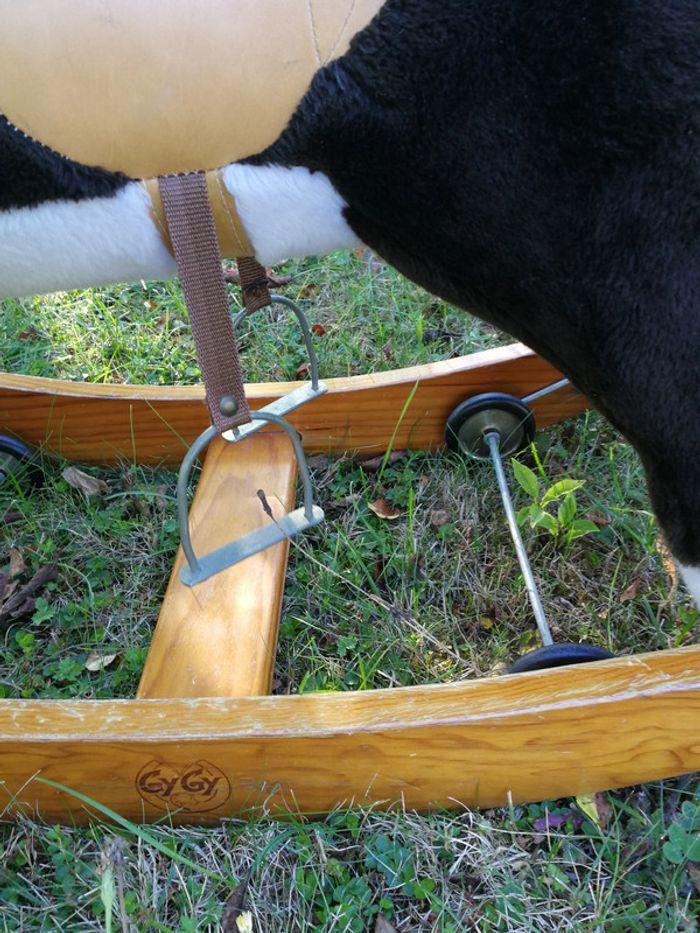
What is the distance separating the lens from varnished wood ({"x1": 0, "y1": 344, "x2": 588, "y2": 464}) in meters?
1.27

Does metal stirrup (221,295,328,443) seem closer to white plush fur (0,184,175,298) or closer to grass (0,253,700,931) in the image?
grass (0,253,700,931)

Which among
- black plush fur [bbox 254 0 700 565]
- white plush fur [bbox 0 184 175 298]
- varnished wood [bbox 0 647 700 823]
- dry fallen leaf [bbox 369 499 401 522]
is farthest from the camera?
dry fallen leaf [bbox 369 499 401 522]

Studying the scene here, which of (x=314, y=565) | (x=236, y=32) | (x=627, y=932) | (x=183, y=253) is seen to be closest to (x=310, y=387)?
(x=314, y=565)

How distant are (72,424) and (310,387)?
0.41 meters

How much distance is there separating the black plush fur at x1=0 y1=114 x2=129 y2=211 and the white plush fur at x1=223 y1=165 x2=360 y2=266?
3.9 inches

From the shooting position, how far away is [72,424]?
1291mm

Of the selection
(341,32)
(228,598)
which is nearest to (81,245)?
(341,32)

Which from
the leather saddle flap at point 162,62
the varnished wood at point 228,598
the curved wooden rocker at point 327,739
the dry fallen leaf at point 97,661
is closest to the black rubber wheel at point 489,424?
the varnished wood at point 228,598

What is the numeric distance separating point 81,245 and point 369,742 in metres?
0.54

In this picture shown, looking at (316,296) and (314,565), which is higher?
(316,296)

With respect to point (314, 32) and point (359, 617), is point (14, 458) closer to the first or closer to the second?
point (359, 617)

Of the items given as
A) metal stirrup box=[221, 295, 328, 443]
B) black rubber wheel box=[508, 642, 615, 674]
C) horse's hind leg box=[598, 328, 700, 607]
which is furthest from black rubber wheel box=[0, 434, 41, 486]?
horse's hind leg box=[598, 328, 700, 607]

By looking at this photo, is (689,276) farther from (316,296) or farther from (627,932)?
(316,296)

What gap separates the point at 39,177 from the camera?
24.8 inches
